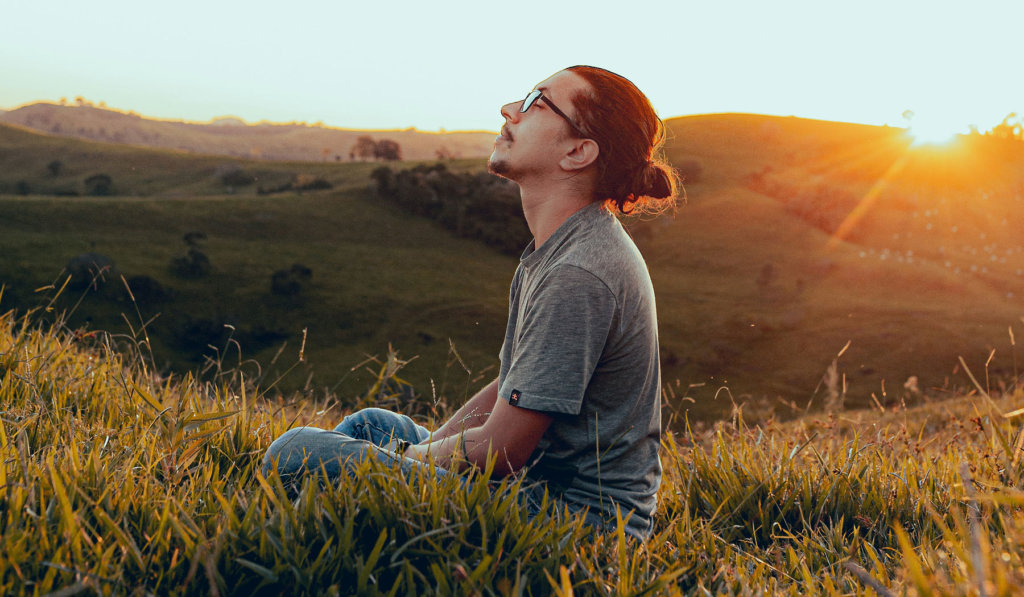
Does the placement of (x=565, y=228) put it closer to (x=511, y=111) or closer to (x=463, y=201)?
(x=511, y=111)

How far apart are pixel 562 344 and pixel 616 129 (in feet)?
4.08

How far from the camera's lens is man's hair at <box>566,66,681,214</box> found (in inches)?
122

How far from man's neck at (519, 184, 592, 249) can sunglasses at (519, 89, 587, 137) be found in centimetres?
28

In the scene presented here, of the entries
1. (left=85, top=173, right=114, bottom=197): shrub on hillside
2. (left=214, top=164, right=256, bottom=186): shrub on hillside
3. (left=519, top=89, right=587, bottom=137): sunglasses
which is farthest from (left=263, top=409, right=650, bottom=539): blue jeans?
(left=214, top=164, right=256, bottom=186): shrub on hillside

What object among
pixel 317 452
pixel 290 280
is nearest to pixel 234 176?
pixel 290 280

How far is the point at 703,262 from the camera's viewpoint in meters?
59.4

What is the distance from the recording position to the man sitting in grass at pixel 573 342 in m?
2.43

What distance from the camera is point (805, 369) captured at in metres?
39.8

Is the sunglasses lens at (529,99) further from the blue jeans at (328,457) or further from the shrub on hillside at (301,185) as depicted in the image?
the shrub on hillside at (301,185)

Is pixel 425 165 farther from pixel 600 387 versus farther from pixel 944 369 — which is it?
pixel 600 387

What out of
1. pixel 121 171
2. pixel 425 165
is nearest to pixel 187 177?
pixel 121 171

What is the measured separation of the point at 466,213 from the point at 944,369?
40821 mm

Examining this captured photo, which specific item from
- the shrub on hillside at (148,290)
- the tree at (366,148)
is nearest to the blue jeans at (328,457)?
the shrub on hillside at (148,290)

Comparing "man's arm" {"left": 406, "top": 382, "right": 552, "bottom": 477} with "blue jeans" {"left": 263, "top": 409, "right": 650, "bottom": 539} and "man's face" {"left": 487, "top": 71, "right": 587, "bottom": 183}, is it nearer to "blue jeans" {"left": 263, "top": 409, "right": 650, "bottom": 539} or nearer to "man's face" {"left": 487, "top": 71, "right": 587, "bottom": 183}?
"blue jeans" {"left": 263, "top": 409, "right": 650, "bottom": 539}
